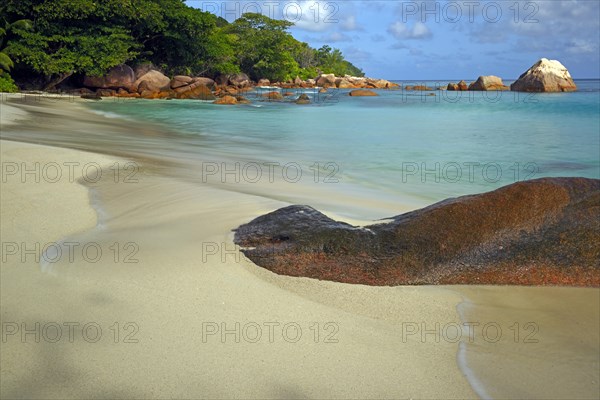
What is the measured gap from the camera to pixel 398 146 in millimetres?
12812

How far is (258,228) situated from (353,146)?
9442mm

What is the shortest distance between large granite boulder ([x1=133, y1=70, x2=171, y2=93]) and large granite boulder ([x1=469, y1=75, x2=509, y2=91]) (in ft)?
106

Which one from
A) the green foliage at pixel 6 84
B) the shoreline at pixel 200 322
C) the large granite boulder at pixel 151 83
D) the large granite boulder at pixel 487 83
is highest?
the large granite boulder at pixel 487 83

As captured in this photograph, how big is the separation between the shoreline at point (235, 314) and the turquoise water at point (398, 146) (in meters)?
3.64

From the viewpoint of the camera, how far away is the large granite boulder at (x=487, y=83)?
47812 millimetres

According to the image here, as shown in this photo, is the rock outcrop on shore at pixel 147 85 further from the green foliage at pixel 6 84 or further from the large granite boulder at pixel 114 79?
the green foliage at pixel 6 84

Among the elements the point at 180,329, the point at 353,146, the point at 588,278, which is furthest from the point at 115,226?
the point at 353,146

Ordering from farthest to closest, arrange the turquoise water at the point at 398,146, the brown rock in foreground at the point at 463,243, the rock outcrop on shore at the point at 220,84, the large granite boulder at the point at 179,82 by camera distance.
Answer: the large granite boulder at the point at 179,82, the rock outcrop on shore at the point at 220,84, the turquoise water at the point at 398,146, the brown rock in foreground at the point at 463,243

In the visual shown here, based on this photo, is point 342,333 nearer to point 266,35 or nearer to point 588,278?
point 588,278

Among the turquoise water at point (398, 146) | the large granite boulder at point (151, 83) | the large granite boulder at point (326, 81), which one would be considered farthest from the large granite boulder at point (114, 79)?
the large granite boulder at point (326, 81)

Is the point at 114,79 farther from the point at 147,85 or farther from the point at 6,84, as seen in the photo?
the point at 6,84

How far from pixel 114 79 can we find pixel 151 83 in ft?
6.54

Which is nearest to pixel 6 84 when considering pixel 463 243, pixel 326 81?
pixel 463 243

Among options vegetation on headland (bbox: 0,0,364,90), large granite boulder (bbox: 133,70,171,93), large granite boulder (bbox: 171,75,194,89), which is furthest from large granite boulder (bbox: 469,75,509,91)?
large granite boulder (bbox: 133,70,171,93)
